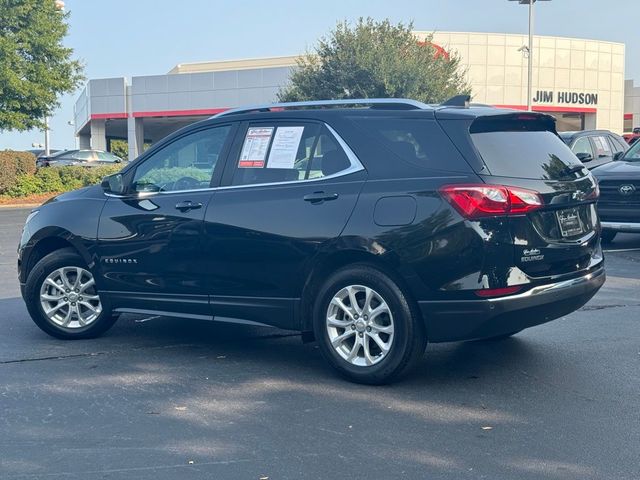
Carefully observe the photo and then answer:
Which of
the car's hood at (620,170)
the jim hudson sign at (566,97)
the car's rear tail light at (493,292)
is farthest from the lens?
the jim hudson sign at (566,97)

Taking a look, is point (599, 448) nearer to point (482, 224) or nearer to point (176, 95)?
point (482, 224)

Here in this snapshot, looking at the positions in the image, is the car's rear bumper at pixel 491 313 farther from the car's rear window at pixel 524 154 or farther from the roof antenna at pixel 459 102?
the roof antenna at pixel 459 102

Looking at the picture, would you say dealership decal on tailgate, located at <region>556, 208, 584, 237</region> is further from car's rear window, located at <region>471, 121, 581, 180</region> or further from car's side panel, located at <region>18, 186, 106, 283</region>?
car's side panel, located at <region>18, 186, 106, 283</region>

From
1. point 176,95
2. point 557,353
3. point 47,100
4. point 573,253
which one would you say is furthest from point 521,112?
point 176,95

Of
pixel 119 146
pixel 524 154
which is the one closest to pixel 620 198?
pixel 524 154

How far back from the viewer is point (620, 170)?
12133 millimetres

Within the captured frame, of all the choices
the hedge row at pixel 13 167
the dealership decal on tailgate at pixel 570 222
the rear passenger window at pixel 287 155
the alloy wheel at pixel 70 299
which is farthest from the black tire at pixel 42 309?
the hedge row at pixel 13 167

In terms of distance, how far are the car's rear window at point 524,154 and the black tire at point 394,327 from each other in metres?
0.99

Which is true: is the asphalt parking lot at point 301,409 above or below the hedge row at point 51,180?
below

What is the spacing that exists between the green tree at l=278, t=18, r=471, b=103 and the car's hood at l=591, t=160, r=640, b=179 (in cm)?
2067

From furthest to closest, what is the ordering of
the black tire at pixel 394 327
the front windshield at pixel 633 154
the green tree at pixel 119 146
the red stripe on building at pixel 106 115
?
the green tree at pixel 119 146, the red stripe on building at pixel 106 115, the front windshield at pixel 633 154, the black tire at pixel 394 327

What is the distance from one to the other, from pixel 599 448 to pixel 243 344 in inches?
125

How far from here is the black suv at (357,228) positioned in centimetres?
529

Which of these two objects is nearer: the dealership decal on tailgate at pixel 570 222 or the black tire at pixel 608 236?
the dealership decal on tailgate at pixel 570 222
